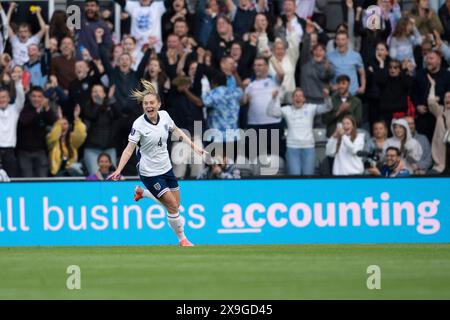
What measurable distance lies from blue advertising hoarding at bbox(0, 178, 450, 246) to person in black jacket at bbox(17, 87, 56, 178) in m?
1.23

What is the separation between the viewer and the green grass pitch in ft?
41.3

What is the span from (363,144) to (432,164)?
1.34m

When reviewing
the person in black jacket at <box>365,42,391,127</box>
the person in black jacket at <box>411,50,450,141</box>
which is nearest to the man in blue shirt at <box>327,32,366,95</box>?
the person in black jacket at <box>365,42,391,127</box>

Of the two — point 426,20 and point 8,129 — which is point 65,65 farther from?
point 426,20

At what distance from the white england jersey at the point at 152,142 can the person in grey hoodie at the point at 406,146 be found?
5079mm

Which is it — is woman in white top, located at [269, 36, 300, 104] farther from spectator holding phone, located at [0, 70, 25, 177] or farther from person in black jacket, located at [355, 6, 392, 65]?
spectator holding phone, located at [0, 70, 25, 177]

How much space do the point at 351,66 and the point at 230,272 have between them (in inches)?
343

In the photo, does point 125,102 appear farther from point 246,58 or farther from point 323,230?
point 323,230

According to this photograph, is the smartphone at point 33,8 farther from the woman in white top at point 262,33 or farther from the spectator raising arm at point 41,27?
the woman in white top at point 262,33

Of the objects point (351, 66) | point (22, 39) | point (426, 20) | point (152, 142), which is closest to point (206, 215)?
point (152, 142)

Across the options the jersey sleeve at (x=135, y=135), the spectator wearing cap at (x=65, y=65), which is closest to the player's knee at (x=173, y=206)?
the jersey sleeve at (x=135, y=135)

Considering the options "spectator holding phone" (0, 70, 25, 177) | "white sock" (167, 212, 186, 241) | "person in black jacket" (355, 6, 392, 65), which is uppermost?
"person in black jacket" (355, 6, 392, 65)

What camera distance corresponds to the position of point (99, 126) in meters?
21.8
